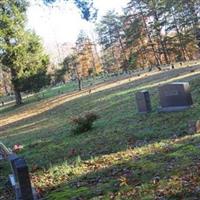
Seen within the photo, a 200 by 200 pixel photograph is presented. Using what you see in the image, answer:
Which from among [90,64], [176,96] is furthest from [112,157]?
[90,64]

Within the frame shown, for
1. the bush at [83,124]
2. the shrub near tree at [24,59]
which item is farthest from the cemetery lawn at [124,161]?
the shrub near tree at [24,59]

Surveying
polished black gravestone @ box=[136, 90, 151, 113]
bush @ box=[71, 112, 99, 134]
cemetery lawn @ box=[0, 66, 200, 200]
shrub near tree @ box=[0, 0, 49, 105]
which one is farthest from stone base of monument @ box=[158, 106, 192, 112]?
shrub near tree @ box=[0, 0, 49, 105]

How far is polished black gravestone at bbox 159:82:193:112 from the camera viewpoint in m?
18.3

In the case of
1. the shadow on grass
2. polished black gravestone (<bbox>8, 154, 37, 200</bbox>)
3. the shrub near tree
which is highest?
the shrub near tree

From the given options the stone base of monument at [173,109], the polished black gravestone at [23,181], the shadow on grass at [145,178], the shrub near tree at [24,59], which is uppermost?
the shrub near tree at [24,59]

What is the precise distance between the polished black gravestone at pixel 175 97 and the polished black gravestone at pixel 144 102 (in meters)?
0.80

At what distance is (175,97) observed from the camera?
18.7 m

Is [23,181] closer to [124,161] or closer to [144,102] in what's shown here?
[124,161]

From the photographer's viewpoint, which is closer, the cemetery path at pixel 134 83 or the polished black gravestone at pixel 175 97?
the polished black gravestone at pixel 175 97

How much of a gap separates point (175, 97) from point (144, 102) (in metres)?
1.92

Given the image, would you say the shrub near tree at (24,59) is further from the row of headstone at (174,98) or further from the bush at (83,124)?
the row of headstone at (174,98)

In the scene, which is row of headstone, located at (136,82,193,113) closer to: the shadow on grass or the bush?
the bush

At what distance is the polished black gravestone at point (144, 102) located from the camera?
65.9 ft

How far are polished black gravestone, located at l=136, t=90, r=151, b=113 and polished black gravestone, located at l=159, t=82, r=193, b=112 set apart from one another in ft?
2.64
